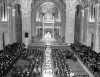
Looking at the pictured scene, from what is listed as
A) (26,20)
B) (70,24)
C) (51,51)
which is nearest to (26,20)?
(26,20)

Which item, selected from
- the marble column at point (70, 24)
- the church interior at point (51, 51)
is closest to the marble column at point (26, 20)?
the church interior at point (51, 51)

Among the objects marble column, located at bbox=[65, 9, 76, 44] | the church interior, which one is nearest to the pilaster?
the church interior

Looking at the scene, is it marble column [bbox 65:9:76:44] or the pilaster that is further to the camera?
the pilaster

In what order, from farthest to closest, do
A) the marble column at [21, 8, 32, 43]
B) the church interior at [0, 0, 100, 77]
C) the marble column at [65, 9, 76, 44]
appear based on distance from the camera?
1. the marble column at [21, 8, 32, 43]
2. the marble column at [65, 9, 76, 44]
3. the church interior at [0, 0, 100, 77]

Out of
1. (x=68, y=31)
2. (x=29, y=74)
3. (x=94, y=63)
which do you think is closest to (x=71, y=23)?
(x=68, y=31)

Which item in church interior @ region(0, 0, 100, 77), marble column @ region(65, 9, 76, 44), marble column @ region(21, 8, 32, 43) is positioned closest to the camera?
church interior @ region(0, 0, 100, 77)

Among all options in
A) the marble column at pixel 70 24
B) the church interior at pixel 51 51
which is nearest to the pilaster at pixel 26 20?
the church interior at pixel 51 51

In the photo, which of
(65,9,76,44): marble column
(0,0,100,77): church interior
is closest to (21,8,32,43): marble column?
(0,0,100,77): church interior

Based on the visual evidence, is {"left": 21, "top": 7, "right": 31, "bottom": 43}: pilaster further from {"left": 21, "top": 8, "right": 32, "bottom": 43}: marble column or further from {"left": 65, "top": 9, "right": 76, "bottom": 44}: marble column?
{"left": 65, "top": 9, "right": 76, "bottom": 44}: marble column

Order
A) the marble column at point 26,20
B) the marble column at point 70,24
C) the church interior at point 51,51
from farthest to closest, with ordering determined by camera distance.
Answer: the marble column at point 26,20
the marble column at point 70,24
the church interior at point 51,51

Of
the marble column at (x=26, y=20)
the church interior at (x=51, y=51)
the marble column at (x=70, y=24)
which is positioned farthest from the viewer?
the marble column at (x=26, y=20)

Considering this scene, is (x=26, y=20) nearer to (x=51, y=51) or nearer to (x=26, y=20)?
(x=26, y=20)

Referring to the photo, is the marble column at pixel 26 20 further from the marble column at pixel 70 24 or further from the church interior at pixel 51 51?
the marble column at pixel 70 24

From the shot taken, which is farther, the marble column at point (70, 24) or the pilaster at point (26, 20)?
the pilaster at point (26, 20)
